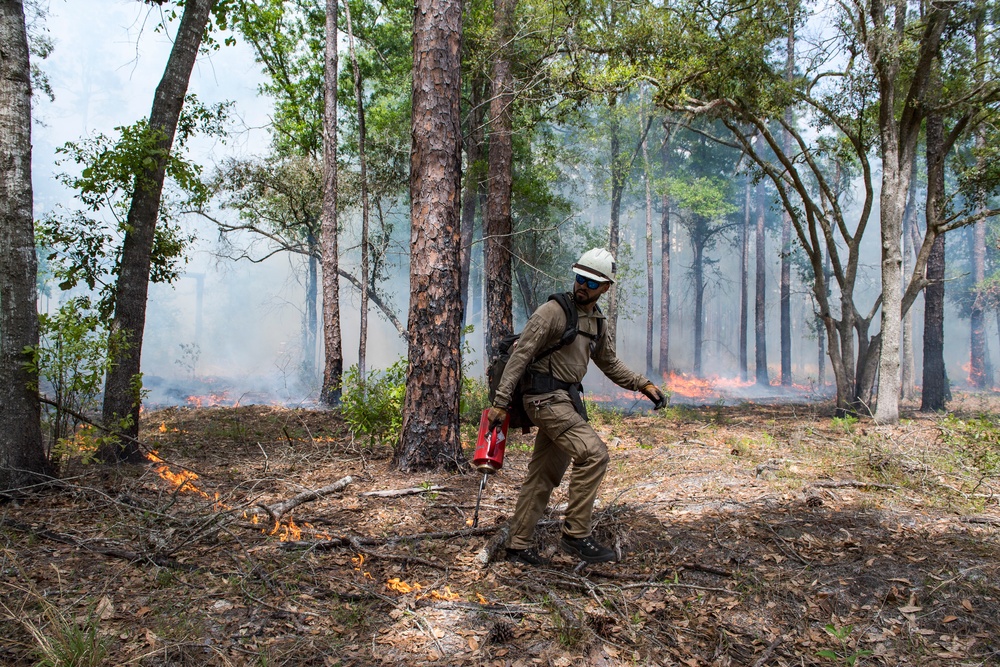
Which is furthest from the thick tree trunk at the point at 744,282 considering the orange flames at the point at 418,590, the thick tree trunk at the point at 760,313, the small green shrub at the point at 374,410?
the orange flames at the point at 418,590

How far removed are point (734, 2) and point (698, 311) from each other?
94.9 feet

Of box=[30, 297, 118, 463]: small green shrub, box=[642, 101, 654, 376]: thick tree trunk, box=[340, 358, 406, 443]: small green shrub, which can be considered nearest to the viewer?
box=[30, 297, 118, 463]: small green shrub

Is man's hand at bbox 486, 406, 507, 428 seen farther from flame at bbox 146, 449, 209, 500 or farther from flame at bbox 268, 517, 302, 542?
flame at bbox 146, 449, 209, 500

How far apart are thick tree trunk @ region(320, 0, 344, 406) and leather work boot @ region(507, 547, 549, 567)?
951 centimetres

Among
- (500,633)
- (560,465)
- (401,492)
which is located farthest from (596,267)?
(401,492)

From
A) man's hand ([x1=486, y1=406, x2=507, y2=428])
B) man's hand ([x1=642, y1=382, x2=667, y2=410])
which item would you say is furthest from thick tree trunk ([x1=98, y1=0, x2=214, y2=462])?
man's hand ([x1=642, y1=382, x2=667, y2=410])

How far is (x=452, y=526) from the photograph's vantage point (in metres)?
5.32

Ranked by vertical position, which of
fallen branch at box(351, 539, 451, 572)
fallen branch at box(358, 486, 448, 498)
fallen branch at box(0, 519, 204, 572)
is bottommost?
fallen branch at box(351, 539, 451, 572)

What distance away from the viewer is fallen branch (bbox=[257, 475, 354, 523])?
5.04m

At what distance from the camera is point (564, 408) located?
4.46 m

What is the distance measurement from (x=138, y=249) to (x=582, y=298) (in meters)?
5.34

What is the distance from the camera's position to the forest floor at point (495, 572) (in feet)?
11.1

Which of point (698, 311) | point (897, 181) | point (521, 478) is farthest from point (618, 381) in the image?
point (698, 311)

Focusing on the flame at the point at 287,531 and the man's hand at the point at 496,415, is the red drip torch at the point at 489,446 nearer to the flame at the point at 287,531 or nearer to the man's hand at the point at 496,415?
the man's hand at the point at 496,415
